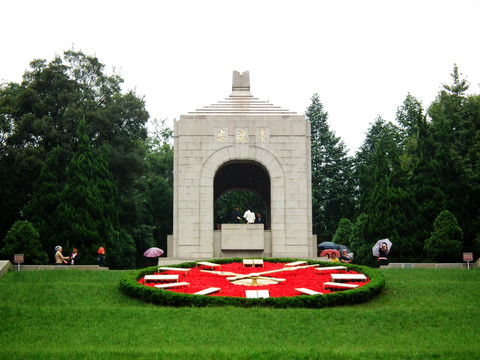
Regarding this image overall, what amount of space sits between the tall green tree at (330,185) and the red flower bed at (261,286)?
23958 millimetres

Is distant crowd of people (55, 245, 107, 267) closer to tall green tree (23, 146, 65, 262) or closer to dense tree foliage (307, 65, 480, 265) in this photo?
A: tall green tree (23, 146, 65, 262)

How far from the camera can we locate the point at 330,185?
137 feet

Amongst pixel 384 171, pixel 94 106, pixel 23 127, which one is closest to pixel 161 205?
pixel 94 106

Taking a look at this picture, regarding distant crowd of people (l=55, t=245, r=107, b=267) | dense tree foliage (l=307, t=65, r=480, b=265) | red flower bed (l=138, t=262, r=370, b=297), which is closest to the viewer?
red flower bed (l=138, t=262, r=370, b=297)

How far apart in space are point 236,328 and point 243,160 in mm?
12045

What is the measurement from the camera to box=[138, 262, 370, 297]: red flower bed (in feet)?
46.8

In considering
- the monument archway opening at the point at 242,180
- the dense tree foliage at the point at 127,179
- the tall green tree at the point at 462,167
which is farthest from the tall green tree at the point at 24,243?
the tall green tree at the point at 462,167

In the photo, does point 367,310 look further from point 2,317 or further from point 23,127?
point 23,127

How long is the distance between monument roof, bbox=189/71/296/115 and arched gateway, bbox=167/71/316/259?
0.08 m

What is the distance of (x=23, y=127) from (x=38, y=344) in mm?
22490

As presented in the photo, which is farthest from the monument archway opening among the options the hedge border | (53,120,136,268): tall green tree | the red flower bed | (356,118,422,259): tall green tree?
the hedge border

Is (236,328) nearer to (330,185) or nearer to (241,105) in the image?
(241,105)

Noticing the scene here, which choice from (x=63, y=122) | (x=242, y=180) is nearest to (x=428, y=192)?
(x=242, y=180)

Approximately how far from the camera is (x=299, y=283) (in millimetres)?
15227
